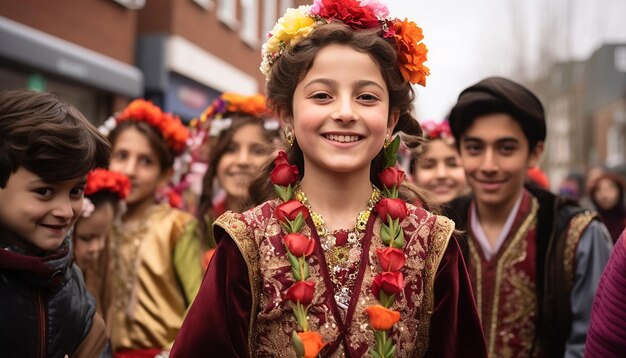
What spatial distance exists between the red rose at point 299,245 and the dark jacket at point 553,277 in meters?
1.04

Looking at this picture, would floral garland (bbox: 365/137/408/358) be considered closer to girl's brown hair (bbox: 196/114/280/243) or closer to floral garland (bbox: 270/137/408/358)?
floral garland (bbox: 270/137/408/358)

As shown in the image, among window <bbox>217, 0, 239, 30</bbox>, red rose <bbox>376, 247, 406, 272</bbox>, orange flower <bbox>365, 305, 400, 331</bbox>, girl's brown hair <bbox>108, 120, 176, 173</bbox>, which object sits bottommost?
orange flower <bbox>365, 305, 400, 331</bbox>

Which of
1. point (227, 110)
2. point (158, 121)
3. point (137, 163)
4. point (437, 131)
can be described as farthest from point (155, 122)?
point (437, 131)

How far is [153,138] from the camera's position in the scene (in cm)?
453

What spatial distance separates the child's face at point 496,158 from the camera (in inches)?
137

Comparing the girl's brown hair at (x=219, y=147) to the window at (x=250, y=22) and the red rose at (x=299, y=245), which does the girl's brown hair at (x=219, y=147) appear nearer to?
the red rose at (x=299, y=245)

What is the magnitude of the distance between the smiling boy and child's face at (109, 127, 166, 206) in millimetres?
1666

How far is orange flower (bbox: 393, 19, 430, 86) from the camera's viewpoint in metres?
2.46

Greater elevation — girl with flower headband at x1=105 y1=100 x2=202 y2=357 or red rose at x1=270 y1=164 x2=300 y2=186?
red rose at x1=270 y1=164 x2=300 y2=186

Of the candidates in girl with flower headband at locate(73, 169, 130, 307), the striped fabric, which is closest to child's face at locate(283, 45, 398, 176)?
the striped fabric

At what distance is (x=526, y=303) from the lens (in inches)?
133

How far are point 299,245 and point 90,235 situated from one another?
169 cm

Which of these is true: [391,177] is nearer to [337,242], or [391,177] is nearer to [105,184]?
[337,242]

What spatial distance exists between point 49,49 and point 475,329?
→ 302 inches
